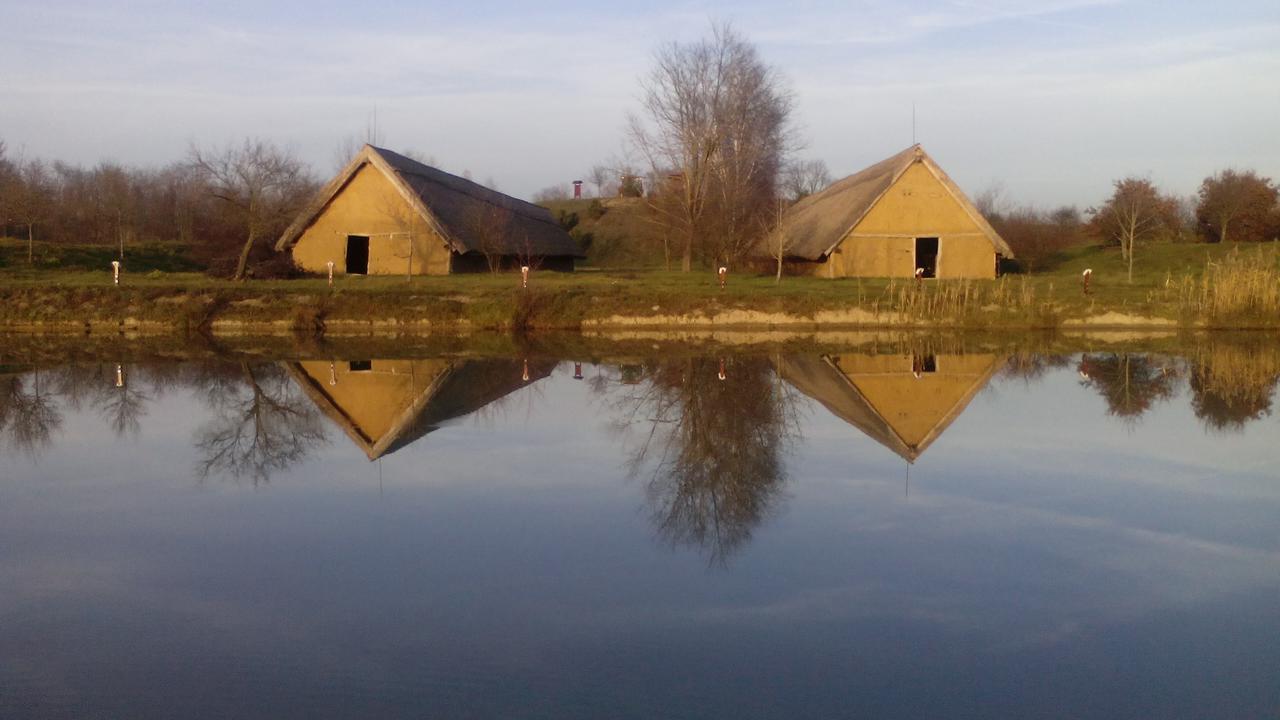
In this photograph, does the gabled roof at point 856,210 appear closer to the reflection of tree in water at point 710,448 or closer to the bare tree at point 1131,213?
the bare tree at point 1131,213

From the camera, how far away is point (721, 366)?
17.9m

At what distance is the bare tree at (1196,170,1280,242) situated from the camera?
5022 cm

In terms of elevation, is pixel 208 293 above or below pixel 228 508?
above

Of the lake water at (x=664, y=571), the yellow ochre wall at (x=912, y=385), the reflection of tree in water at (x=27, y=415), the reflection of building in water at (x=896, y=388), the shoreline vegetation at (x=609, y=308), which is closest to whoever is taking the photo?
the lake water at (x=664, y=571)

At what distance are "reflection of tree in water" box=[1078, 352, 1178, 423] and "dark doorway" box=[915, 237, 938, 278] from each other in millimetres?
18221

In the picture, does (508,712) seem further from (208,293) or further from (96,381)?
(208,293)

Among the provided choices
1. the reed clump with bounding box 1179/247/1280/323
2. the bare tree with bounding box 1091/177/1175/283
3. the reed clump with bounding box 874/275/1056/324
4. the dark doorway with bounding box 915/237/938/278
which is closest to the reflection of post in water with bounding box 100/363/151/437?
the reed clump with bounding box 874/275/1056/324

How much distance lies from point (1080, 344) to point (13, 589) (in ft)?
68.9

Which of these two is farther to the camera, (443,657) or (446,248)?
(446,248)

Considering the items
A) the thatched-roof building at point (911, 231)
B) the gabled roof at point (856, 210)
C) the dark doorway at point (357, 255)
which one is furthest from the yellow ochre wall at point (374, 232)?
the thatched-roof building at point (911, 231)

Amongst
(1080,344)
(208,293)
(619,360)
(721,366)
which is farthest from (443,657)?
(208,293)

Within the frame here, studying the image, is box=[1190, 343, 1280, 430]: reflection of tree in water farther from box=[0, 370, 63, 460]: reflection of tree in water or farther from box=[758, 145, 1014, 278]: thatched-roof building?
box=[758, 145, 1014, 278]: thatched-roof building

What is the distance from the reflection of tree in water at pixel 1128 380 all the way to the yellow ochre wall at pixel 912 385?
1636 millimetres

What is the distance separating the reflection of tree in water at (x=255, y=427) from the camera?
10453 millimetres
